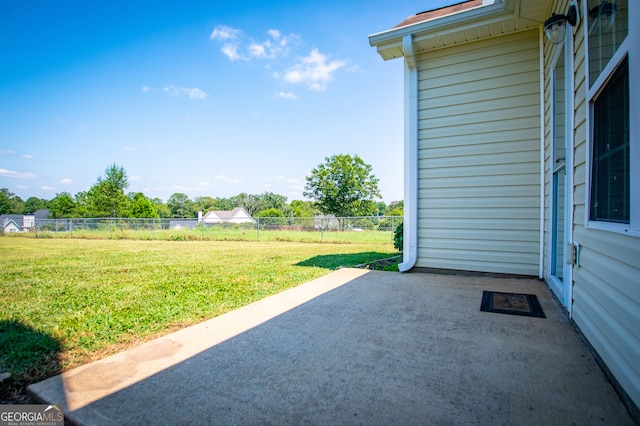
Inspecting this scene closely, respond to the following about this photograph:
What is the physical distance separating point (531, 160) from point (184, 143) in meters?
26.8

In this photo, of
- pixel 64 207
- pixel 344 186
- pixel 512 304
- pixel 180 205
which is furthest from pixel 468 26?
pixel 180 205

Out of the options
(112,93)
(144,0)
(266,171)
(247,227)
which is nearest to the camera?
(144,0)

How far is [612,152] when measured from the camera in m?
1.44

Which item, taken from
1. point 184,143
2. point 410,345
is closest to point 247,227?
point 410,345

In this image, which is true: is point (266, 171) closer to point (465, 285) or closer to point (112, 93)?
point (112, 93)

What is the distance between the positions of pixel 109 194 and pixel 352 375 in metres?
29.8

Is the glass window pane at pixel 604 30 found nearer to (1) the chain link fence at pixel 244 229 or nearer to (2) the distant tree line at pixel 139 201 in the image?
(1) the chain link fence at pixel 244 229

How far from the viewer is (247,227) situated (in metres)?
14.1

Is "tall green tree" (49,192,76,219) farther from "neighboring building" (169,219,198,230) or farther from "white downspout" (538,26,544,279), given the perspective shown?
"white downspout" (538,26,544,279)

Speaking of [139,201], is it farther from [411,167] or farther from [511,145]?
[511,145]

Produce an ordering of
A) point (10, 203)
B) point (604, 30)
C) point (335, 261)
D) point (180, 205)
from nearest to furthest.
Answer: point (604, 30), point (335, 261), point (10, 203), point (180, 205)

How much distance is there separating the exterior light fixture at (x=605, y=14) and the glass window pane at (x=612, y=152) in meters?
0.30

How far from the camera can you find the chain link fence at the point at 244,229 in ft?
38.9

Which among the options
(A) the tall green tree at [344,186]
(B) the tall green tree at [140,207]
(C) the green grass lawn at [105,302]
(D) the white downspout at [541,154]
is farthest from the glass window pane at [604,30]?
(B) the tall green tree at [140,207]
